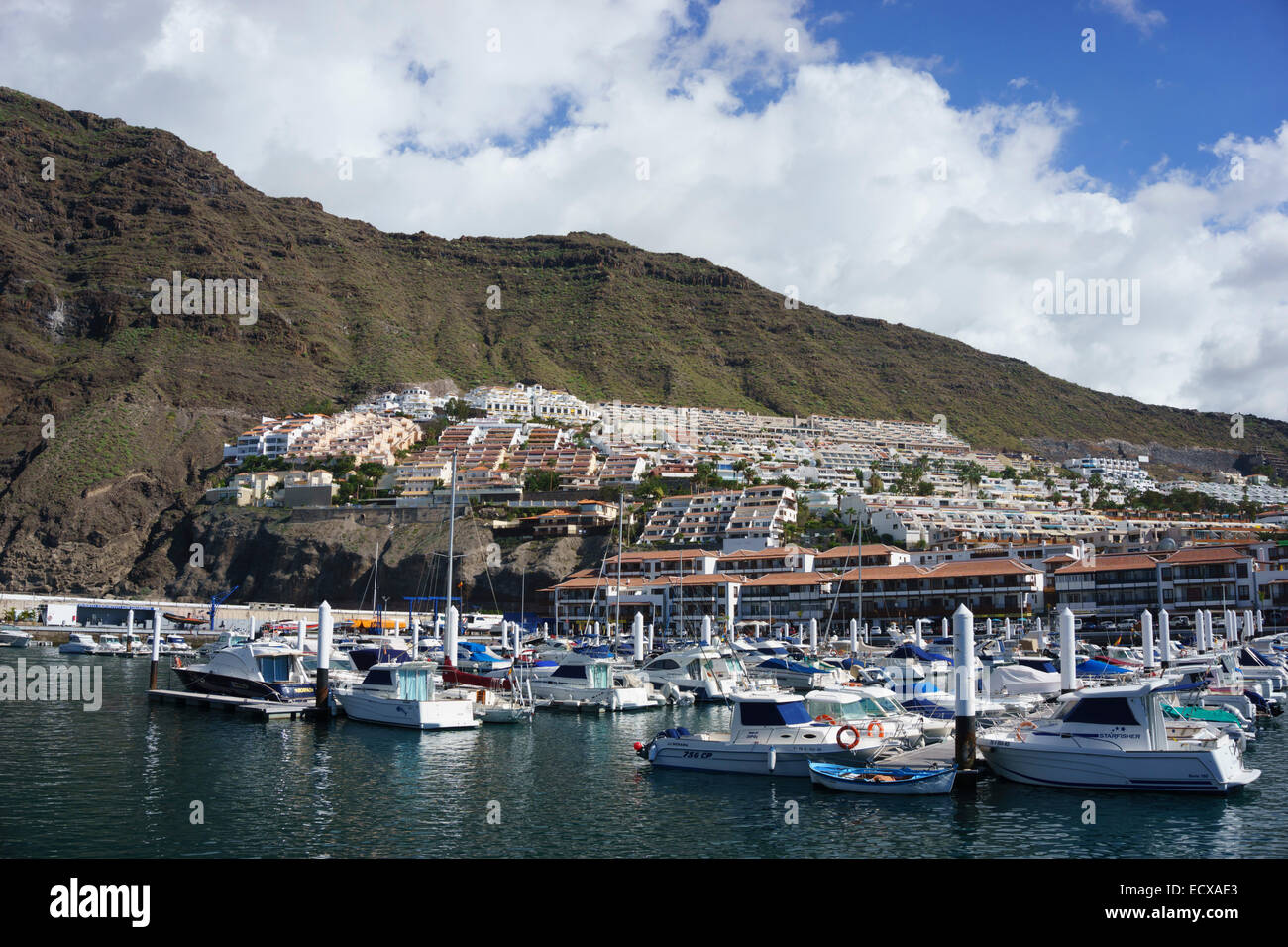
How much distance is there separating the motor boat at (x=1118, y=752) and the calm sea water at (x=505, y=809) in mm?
450

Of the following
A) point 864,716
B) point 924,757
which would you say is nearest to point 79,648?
point 864,716

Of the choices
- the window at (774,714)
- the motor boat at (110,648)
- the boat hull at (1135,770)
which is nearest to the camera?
the boat hull at (1135,770)

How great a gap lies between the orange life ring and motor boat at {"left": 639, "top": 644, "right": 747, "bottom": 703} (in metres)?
19.9

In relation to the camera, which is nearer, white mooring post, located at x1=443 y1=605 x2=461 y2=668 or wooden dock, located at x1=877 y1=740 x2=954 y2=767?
wooden dock, located at x1=877 y1=740 x2=954 y2=767

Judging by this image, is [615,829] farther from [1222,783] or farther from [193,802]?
[1222,783]

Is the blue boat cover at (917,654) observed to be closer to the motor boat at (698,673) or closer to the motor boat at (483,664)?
the motor boat at (698,673)

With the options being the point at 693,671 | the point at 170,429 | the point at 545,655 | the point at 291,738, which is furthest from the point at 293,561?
the point at 291,738

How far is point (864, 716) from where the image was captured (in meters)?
30.1

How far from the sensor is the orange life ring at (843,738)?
2792 cm

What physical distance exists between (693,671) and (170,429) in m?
142

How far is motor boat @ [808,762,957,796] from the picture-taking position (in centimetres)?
2491

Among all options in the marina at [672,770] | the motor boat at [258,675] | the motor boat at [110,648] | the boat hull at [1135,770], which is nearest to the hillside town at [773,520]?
the motor boat at [110,648]

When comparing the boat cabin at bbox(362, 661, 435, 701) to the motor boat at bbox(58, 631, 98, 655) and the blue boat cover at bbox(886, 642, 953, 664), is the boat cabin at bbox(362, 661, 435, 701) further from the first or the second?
the motor boat at bbox(58, 631, 98, 655)

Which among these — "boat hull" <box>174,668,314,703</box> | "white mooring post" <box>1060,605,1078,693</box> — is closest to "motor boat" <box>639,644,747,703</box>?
"white mooring post" <box>1060,605,1078,693</box>
